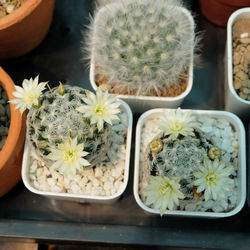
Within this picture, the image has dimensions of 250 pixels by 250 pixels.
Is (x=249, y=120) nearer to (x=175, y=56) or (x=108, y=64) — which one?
(x=175, y=56)

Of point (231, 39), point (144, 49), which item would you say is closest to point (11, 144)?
point (144, 49)

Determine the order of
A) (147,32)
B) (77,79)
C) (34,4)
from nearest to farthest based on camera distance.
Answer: (147,32)
(34,4)
(77,79)

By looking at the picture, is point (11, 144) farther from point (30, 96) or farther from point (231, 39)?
point (231, 39)

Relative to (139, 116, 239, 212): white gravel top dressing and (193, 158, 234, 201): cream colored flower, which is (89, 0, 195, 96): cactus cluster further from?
(193, 158, 234, 201): cream colored flower

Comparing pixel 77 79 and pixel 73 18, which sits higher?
pixel 73 18

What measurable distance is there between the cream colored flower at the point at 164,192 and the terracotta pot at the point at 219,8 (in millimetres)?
726

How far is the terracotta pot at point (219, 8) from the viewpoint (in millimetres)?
1312

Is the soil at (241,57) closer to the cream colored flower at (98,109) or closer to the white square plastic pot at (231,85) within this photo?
the white square plastic pot at (231,85)

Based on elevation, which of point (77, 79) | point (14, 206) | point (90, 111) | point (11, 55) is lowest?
point (14, 206)

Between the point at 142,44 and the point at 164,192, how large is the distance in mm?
A: 410

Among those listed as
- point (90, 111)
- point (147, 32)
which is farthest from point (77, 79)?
point (90, 111)

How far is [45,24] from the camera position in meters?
1.34

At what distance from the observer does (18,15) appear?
1159 millimetres

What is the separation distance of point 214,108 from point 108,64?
18.4 inches
